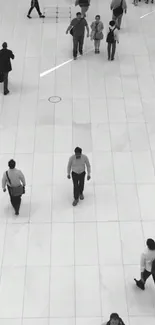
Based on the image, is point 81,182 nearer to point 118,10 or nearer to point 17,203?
point 17,203

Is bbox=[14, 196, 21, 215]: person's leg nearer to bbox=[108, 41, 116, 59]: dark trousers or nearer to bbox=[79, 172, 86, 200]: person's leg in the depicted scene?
bbox=[79, 172, 86, 200]: person's leg

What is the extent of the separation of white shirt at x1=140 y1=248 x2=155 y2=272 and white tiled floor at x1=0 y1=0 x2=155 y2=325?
747 millimetres

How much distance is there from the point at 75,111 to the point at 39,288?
522 cm

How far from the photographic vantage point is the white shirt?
21.6 feet

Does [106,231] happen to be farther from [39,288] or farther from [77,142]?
[77,142]

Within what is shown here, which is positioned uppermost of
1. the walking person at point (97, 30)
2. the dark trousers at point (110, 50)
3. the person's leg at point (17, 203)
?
the walking person at point (97, 30)

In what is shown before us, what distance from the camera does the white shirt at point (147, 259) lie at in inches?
259

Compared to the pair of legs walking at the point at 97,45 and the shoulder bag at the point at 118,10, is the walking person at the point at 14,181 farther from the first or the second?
the shoulder bag at the point at 118,10

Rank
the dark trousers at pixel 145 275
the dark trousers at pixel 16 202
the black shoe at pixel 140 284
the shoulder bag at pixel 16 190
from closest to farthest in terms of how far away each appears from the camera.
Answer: the dark trousers at pixel 145 275 < the black shoe at pixel 140 284 < the shoulder bag at pixel 16 190 < the dark trousers at pixel 16 202

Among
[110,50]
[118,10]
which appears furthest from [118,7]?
[110,50]

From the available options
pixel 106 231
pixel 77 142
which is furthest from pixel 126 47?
pixel 106 231

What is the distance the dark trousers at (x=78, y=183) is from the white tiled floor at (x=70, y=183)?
0.28 m

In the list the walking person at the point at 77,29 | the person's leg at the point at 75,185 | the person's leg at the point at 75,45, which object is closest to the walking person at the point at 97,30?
the walking person at the point at 77,29

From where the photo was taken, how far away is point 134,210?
8.73 m
